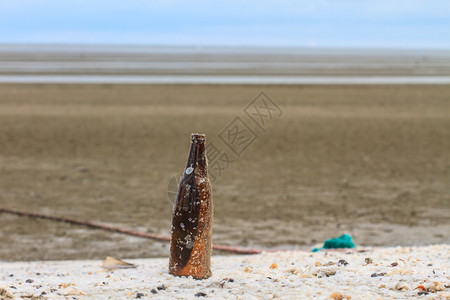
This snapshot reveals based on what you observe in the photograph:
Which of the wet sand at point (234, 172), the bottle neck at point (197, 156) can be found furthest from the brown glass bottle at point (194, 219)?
the wet sand at point (234, 172)

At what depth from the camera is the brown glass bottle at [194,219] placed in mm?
3549

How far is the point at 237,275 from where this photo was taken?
3748 mm

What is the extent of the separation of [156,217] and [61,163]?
144 inches

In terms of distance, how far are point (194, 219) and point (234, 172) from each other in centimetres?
626

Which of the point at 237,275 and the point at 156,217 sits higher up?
the point at 237,275

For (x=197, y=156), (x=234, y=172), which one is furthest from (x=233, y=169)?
(x=197, y=156)

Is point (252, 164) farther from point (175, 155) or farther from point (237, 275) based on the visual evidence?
point (237, 275)

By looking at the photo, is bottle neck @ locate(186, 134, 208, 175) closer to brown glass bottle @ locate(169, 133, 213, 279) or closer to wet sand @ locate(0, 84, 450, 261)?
brown glass bottle @ locate(169, 133, 213, 279)

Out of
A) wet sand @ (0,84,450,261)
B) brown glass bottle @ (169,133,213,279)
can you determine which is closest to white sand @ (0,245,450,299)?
brown glass bottle @ (169,133,213,279)

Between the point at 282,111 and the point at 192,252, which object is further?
the point at 282,111

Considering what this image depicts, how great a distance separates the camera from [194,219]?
11.6ft

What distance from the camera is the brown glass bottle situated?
3549 mm

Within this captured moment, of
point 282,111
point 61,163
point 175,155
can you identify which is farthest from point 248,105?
point 61,163

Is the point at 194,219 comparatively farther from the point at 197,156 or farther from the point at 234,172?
the point at 234,172
